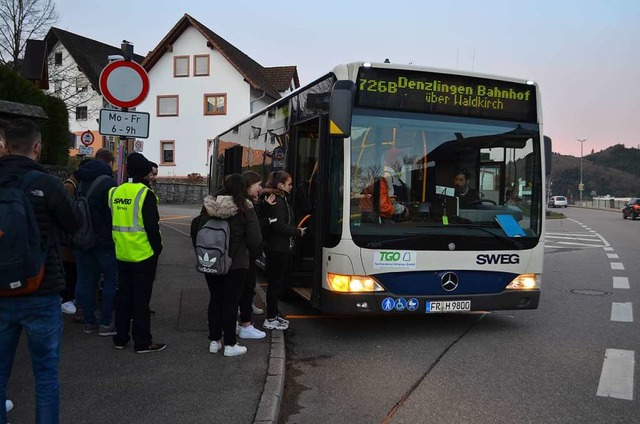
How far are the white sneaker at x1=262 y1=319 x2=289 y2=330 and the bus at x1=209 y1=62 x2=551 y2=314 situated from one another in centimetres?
42

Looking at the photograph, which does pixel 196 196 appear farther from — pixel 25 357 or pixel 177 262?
pixel 25 357

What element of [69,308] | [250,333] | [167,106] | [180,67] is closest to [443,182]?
[250,333]

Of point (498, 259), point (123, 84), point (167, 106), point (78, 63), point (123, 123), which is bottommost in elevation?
point (498, 259)

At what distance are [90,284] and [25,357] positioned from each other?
1.08 meters

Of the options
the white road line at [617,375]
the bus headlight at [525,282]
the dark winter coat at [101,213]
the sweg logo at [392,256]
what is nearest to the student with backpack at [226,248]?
the dark winter coat at [101,213]

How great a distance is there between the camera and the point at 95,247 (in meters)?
5.91

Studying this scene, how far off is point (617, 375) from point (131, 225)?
4.52 metres

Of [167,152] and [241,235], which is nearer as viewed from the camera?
[241,235]

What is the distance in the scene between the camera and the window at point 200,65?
43.6 m

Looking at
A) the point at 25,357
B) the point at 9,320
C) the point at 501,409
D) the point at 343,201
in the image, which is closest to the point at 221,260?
the point at 343,201

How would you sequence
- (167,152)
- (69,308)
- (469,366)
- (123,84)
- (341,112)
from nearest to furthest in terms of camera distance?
1. (469,366)
2. (341,112)
3. (69,308)
4. (123,84)
5. (167,152)

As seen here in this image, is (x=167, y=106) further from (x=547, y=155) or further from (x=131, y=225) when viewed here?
(x=131, y=225)

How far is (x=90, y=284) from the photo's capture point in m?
6.10

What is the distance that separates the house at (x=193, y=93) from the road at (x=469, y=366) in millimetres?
36213
